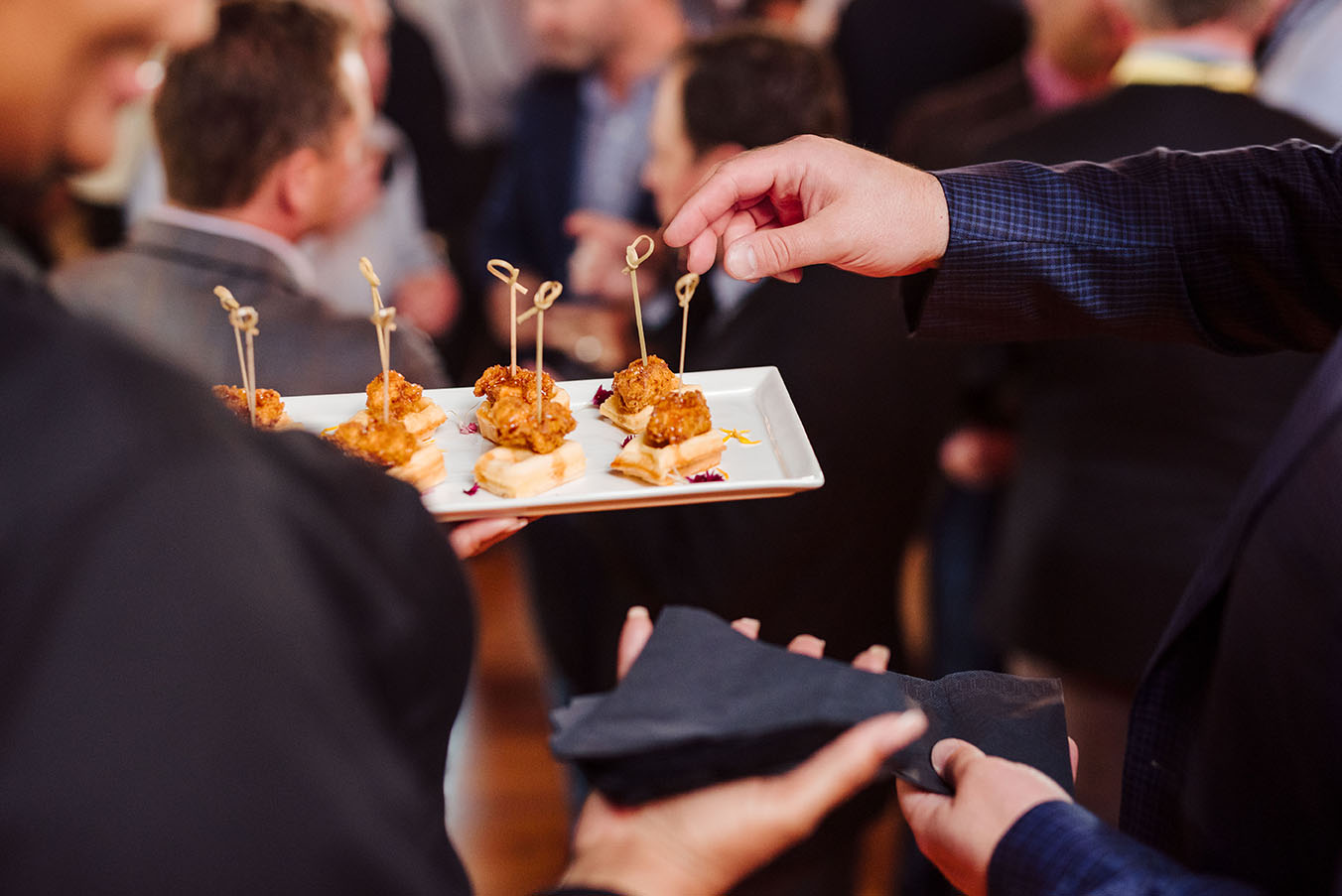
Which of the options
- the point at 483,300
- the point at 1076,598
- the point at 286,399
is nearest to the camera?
the point at 286,399

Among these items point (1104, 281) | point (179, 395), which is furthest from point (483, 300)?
point (179, 395)

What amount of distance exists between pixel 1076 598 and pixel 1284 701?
1184mm

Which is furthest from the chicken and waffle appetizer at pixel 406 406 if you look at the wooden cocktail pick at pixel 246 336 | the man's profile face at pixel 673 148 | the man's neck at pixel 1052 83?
the man's neck at pixel 1052 83

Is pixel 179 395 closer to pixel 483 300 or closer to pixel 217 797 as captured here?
pixel 217 797

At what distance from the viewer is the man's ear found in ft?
4.75

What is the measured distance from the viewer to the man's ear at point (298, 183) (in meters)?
1.45

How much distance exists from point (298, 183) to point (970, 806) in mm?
1198

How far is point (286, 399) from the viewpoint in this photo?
Answer: 3.26ft

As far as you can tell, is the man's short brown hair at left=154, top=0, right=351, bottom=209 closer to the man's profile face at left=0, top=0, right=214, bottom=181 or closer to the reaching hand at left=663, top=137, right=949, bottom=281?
the reaching hand at left=663, top=137, right=949, bottom=281

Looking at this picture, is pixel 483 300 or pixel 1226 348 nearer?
pixel 1226 348

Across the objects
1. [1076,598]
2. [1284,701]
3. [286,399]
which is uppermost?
[286,399]

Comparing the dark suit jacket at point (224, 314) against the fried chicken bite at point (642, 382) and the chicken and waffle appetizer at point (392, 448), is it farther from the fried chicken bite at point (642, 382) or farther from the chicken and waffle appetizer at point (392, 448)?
the fried chicken bite at point (642, 382)

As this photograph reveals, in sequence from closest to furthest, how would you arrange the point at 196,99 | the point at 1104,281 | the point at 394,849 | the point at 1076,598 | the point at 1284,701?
the point at 394,849
the point at 1284,701
the point at 1104,281
the point at 196,99
the point at 1076,598

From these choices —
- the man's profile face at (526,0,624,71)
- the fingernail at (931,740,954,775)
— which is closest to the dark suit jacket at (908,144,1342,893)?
the fingernail at (931,740,954,775)
